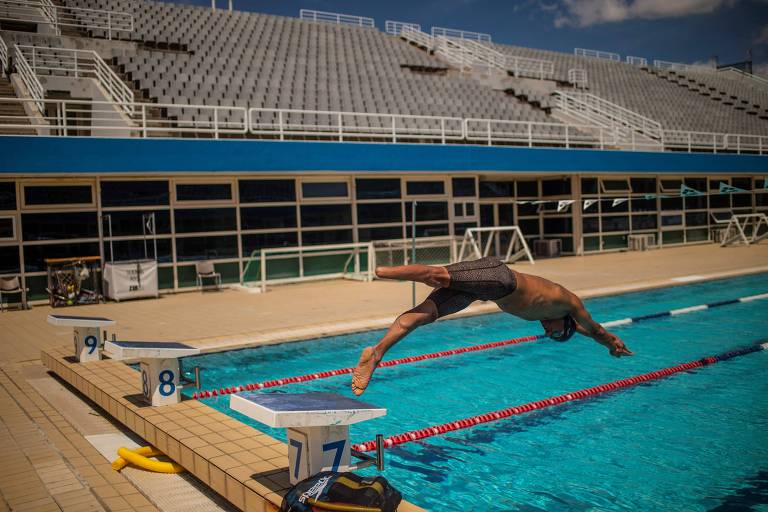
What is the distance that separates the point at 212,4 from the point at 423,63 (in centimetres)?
865

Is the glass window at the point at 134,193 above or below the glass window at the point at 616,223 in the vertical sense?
above

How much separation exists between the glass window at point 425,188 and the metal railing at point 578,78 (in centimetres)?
1158

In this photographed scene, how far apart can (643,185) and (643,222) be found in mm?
1257

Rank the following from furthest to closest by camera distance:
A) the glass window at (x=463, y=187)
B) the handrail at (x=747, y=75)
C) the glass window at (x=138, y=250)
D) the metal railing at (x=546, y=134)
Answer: the handrail at (x=747, y=75) < the metal railing at (x=546, y=134) < the glass window at (x=463, y=187) < the glass window at (x=138, y=250)

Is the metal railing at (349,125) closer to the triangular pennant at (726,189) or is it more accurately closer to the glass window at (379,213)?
the glass window at (379,213)

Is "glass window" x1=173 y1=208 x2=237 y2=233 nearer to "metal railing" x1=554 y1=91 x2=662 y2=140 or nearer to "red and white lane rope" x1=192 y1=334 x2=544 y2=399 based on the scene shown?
"red and white lane rope" x1=192 y1=334 x2=544 y2=399

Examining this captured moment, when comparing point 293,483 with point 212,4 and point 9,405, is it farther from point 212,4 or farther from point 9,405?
point 212,4

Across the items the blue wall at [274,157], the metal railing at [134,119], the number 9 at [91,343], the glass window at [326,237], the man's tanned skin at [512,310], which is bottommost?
the number 9 at [91,343]

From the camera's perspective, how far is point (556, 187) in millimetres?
20781

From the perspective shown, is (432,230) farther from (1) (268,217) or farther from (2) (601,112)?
(2) (601,112)

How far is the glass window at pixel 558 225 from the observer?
67.9 ft

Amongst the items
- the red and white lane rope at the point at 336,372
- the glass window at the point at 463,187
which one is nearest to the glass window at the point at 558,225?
the glass window at the point at 463,187

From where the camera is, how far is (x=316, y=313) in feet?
34.5

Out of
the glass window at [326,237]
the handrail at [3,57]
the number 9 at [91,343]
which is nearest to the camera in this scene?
the number 9 at [91,343]
